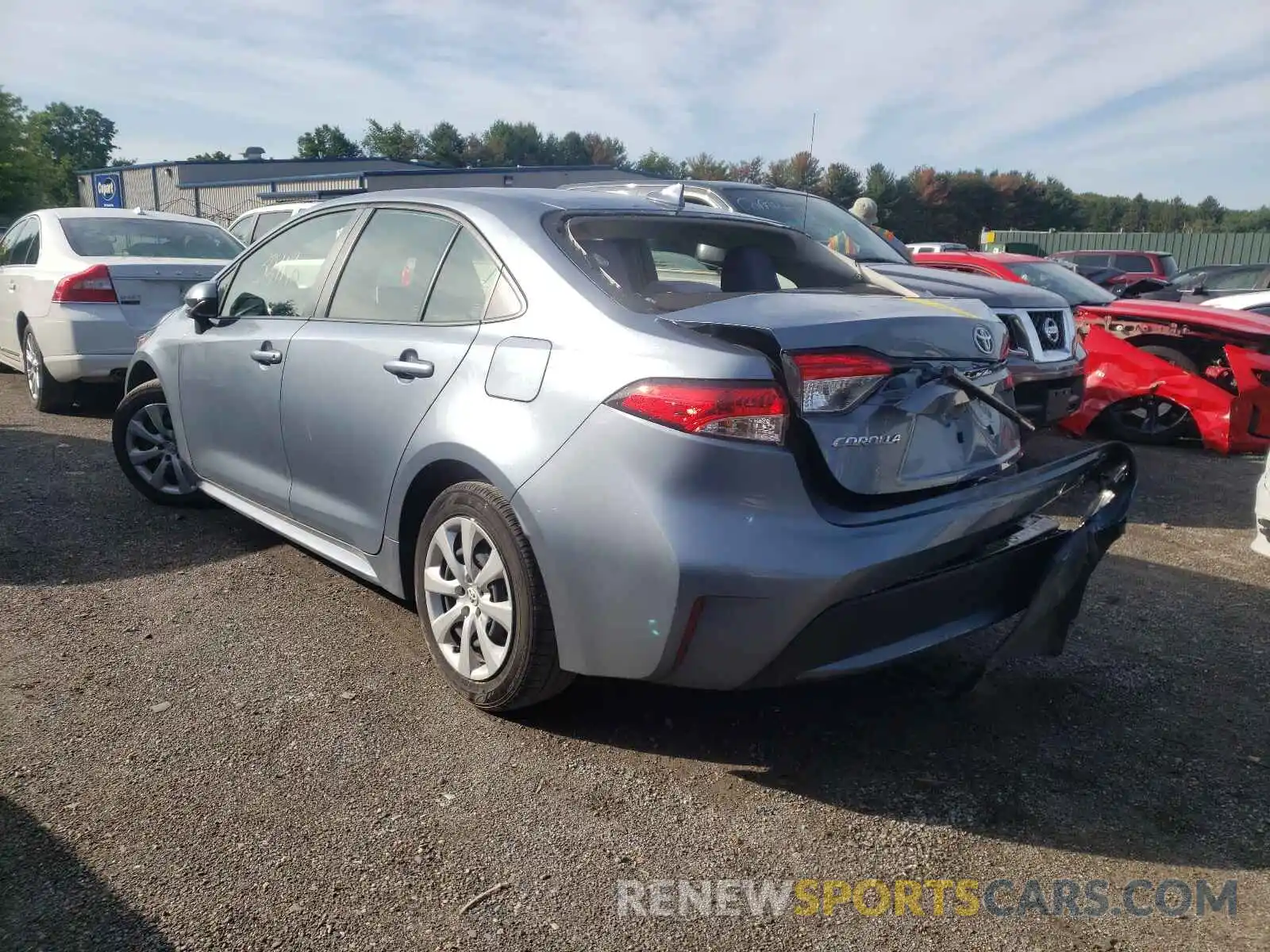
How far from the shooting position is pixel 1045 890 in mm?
2365

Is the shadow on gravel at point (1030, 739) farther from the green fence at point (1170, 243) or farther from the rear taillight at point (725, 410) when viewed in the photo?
the green fence at point (1170, 243)

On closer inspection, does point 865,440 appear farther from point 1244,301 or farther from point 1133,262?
point 1133,262

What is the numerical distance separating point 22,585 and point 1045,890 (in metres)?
4.06

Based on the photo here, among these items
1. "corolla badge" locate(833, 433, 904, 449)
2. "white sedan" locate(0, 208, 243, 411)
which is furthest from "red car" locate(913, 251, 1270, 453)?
"white sedan" locate(0, 208, 243, 411)

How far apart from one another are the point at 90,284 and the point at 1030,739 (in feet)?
22.6

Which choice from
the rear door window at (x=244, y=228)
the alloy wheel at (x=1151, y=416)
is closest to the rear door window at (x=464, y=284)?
the alloy wheel at (x=1151, y=416)

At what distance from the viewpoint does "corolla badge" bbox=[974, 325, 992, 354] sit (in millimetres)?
3076

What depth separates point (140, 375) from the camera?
5.38 metres

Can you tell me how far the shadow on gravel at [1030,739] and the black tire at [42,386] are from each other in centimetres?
609

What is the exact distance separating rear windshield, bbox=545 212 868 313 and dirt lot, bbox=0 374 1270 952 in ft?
4.47

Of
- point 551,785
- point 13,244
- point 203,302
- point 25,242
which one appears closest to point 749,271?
point 551,785

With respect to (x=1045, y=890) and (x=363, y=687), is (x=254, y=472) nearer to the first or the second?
(x=363, y=687)

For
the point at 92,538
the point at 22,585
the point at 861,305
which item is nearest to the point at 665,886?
the point at 861,305

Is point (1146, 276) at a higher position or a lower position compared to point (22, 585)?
higher
